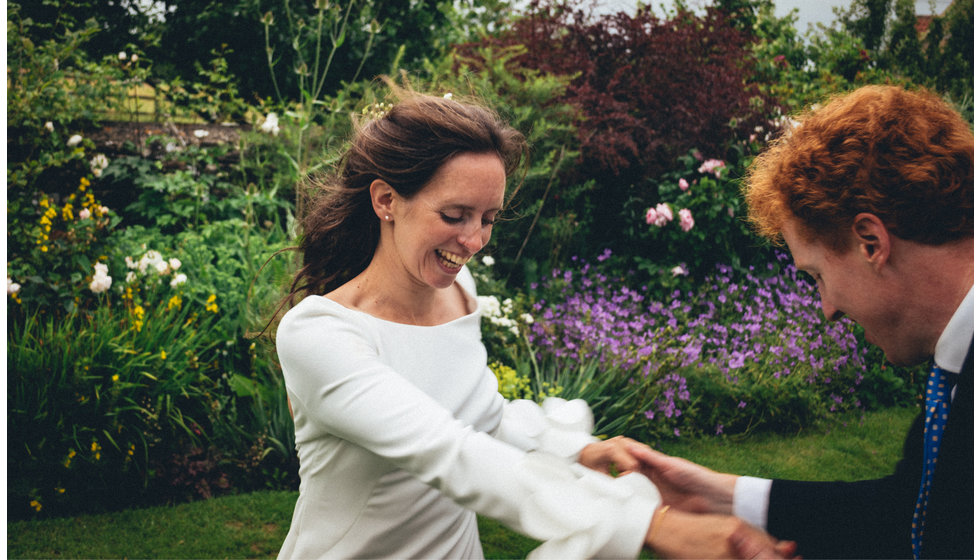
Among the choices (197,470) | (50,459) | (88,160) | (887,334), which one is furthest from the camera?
(88,160)

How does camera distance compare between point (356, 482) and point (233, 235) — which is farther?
point (233, 235)

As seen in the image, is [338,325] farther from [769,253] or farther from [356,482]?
[769,253]

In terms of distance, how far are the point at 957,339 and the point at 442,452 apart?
1.11 meters

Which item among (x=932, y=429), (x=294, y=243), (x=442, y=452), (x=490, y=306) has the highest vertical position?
(x=932, y=429)

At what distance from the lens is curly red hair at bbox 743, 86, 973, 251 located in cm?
150

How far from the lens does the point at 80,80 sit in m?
6.29

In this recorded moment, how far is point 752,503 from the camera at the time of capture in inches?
79.5

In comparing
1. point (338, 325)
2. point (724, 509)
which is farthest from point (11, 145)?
point (724, 509)

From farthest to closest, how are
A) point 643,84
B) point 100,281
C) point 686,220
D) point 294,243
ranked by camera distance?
point 643,84
point 686,220
point 100,281
point 294,243

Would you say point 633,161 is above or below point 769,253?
above

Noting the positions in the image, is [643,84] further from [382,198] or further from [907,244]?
[907,244]

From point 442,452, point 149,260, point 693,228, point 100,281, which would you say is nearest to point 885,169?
point 442,452

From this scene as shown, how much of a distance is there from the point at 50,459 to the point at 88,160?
3160 mm

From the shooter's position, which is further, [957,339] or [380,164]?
[380,164]
